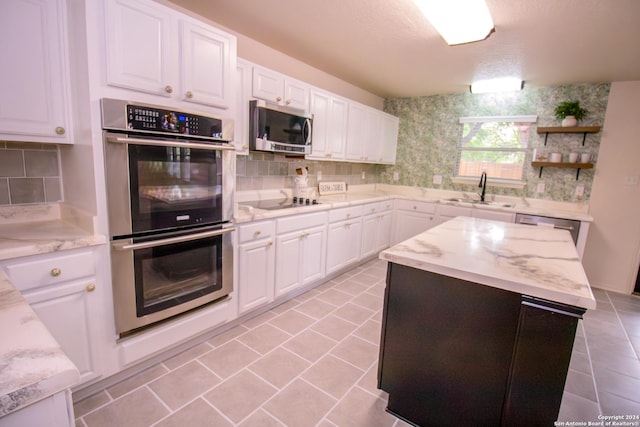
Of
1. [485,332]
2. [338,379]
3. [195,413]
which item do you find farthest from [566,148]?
[195,413]

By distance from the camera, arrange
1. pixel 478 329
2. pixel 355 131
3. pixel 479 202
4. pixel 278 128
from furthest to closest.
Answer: pixel 479 202, pixel 355 131, pixel 278 128, pixel 478 329

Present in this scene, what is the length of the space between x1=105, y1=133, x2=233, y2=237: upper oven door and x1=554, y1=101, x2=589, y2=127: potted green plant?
393cm

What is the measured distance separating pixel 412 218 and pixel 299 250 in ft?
7.22

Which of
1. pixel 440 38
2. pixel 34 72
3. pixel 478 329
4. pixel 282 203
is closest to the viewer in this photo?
pixel 478 329

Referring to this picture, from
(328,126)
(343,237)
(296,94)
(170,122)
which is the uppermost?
(296,94)

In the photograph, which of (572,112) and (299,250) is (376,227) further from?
(572,112)

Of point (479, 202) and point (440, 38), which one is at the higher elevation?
point (440, 38)

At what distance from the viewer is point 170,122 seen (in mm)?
1745

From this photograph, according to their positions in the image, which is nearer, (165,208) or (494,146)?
(165,208)

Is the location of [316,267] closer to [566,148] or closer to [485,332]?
[485,332]

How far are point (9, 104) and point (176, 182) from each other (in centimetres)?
79

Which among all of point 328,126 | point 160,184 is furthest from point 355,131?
point 160,184

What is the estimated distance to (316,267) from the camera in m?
3.12

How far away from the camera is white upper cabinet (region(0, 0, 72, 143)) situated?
4.67 ft
